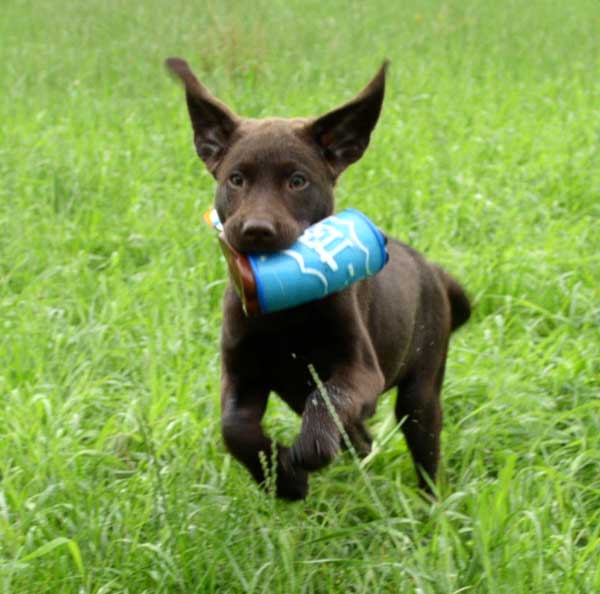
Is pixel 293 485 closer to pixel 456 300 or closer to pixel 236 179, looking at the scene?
pixel 236 179

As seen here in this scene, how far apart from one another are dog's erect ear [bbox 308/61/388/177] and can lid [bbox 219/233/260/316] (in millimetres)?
621

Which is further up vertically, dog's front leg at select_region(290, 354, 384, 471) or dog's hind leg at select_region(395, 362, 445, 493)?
dog's front leg at select_region(290, 354, 384, 471)

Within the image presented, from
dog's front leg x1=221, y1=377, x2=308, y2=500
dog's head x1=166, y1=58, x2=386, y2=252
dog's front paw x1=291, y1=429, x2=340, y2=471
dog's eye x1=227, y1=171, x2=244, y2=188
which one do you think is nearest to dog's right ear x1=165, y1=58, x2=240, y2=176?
dog's head x1=166, y1=58, x2=386, y2=252

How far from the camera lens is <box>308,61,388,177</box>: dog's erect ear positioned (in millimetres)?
4305

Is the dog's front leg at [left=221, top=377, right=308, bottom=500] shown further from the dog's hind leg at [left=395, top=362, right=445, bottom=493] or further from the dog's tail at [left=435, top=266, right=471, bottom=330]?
the dog's tail at [left=435, top=266, right=471, bottom=330]

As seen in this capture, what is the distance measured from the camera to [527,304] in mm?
6145

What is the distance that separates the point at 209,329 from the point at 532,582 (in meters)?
2.60

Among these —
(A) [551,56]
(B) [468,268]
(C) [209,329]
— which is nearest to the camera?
→ (C) [209,329]

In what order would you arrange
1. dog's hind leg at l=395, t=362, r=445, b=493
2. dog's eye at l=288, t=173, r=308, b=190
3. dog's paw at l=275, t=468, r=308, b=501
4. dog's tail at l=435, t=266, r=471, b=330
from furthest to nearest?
dog's tail at l=435, t=266, r=471, b=330 < dog's hind leg at l=395, t=362, r=445, b=493 < dog's eye at l=288, t=173, r=308, b=190 < dog's paw at l=275, t=468, r=308, b=501

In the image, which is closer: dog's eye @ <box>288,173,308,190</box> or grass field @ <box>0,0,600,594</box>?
grass field @ <box>0,0,600,594</box>

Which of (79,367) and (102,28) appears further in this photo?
(102,28)

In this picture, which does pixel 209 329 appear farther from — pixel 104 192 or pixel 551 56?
pixel 551 56

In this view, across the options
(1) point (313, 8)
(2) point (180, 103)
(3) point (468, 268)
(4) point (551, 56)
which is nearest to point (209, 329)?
(3) point (468, 268)

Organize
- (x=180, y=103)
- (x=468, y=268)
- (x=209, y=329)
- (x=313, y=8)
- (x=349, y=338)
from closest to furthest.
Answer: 1. (x=349, y=338)
2. (x=209, y=329)
3. (x=468, y=268)
4. (x=180, y=103)
5. (x=313, y=8)
